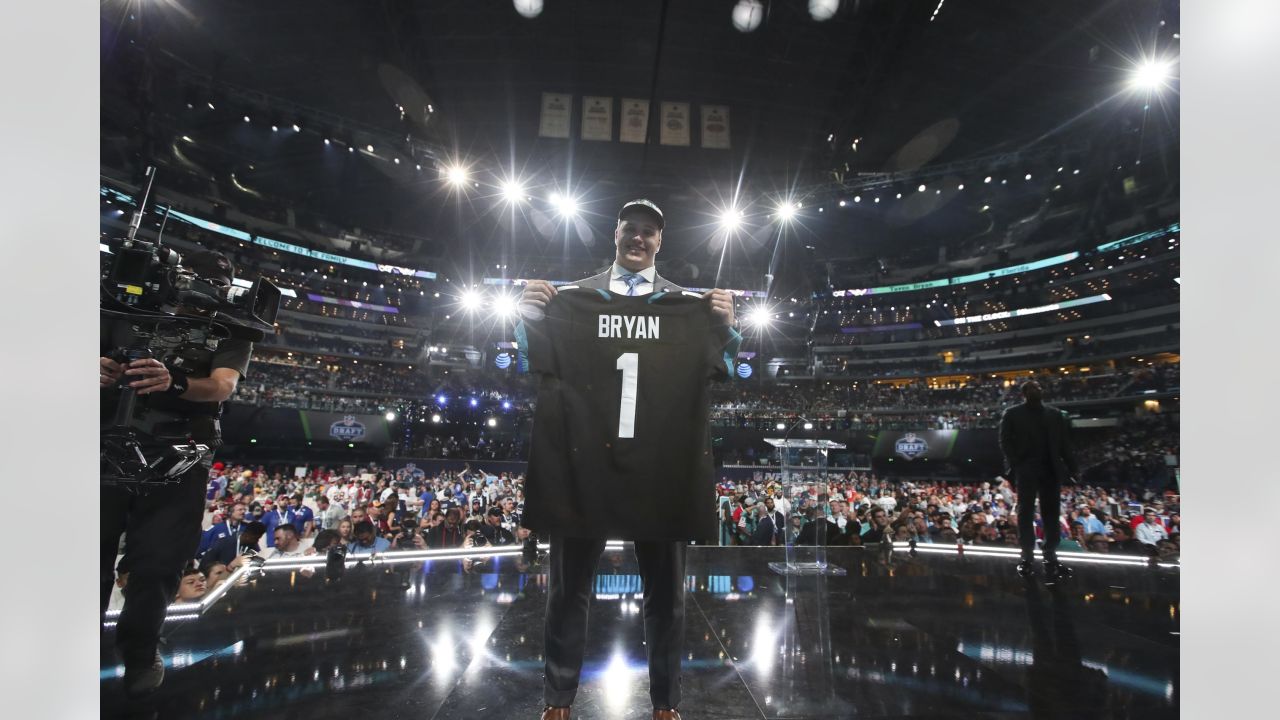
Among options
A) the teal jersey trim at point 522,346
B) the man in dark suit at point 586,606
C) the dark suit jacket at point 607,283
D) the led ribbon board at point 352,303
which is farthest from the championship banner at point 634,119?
the led ribbon board at point 352,303

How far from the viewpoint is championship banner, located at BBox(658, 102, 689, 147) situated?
6.30 m

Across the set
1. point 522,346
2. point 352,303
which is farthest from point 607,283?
point 352,303

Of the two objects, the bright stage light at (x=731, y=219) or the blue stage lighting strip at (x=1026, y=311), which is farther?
the blue stage lighting strip at (x=1026, y=311)

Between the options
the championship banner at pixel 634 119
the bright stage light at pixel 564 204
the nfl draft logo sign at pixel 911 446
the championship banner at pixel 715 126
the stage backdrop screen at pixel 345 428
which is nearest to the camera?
the championship banner at pixel 634 119

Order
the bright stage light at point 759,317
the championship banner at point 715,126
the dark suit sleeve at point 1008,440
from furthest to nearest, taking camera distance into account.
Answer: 1. the bright stage light at point 759,317
2. the championship banner at point 715,126
3. the dark suit sleeve at point 1008,440

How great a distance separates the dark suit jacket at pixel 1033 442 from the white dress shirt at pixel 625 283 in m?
4.25

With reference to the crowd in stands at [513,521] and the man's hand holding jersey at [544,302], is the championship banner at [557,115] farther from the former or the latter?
Result: the man's hand holding jersey at [544,302]

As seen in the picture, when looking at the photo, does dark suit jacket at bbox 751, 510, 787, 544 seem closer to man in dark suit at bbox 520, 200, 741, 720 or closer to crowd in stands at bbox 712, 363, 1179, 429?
man in dark suit at bbox 520, 200, 741, 720

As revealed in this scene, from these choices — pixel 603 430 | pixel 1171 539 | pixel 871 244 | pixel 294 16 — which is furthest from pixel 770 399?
pixel 603 430

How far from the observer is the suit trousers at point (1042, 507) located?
4.43m

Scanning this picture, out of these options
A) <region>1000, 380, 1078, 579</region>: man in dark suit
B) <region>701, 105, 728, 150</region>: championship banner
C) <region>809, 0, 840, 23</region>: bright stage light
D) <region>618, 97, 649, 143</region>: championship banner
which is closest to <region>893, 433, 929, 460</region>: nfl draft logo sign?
<region>1000, 380, 1078, 579</region>: man in dark suit

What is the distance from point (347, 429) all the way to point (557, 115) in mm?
14066

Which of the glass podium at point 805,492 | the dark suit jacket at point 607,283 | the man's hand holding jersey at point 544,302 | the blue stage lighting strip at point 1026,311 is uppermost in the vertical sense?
the blue stage lighting strip at point 1026,311

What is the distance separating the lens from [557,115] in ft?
19.9
